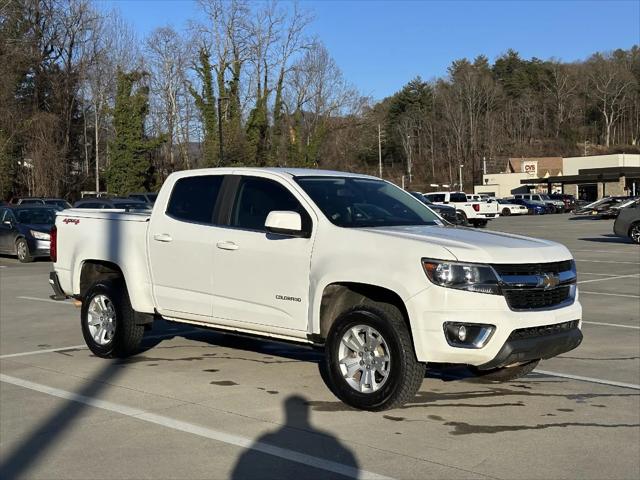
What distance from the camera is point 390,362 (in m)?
5.96

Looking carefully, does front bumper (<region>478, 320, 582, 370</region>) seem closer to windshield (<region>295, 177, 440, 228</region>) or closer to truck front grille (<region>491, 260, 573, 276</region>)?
truck front grille (<region>491, 260, 573, 276</region>)

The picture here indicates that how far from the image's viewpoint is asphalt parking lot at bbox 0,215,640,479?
16.3ft

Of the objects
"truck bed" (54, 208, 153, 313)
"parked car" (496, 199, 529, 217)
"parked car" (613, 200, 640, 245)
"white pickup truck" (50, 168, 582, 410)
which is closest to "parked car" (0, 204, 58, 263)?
"truck bed" (54, 208, 153, 313)

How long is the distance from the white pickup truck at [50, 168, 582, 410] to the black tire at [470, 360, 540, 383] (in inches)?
0.5

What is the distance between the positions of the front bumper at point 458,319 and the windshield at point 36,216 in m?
18.6

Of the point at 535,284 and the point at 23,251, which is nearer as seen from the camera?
the point at 535,284

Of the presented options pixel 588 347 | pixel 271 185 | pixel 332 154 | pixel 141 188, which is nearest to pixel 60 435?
pixel 271 185

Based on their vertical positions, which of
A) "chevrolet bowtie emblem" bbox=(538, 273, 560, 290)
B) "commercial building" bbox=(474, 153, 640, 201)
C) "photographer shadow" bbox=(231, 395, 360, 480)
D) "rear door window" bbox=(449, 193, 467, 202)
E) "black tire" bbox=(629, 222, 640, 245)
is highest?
"commercial building" bbox=(474, 153, 640, 201)

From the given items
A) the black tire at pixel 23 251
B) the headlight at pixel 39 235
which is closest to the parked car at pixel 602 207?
the headlight at pixel 39 235

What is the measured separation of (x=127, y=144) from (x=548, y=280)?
173ft

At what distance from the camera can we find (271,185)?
709 cm

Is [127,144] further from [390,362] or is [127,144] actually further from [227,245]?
[390,362]

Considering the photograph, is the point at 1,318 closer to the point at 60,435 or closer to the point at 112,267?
the point at 112,267

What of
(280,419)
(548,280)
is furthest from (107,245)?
(548,280)
